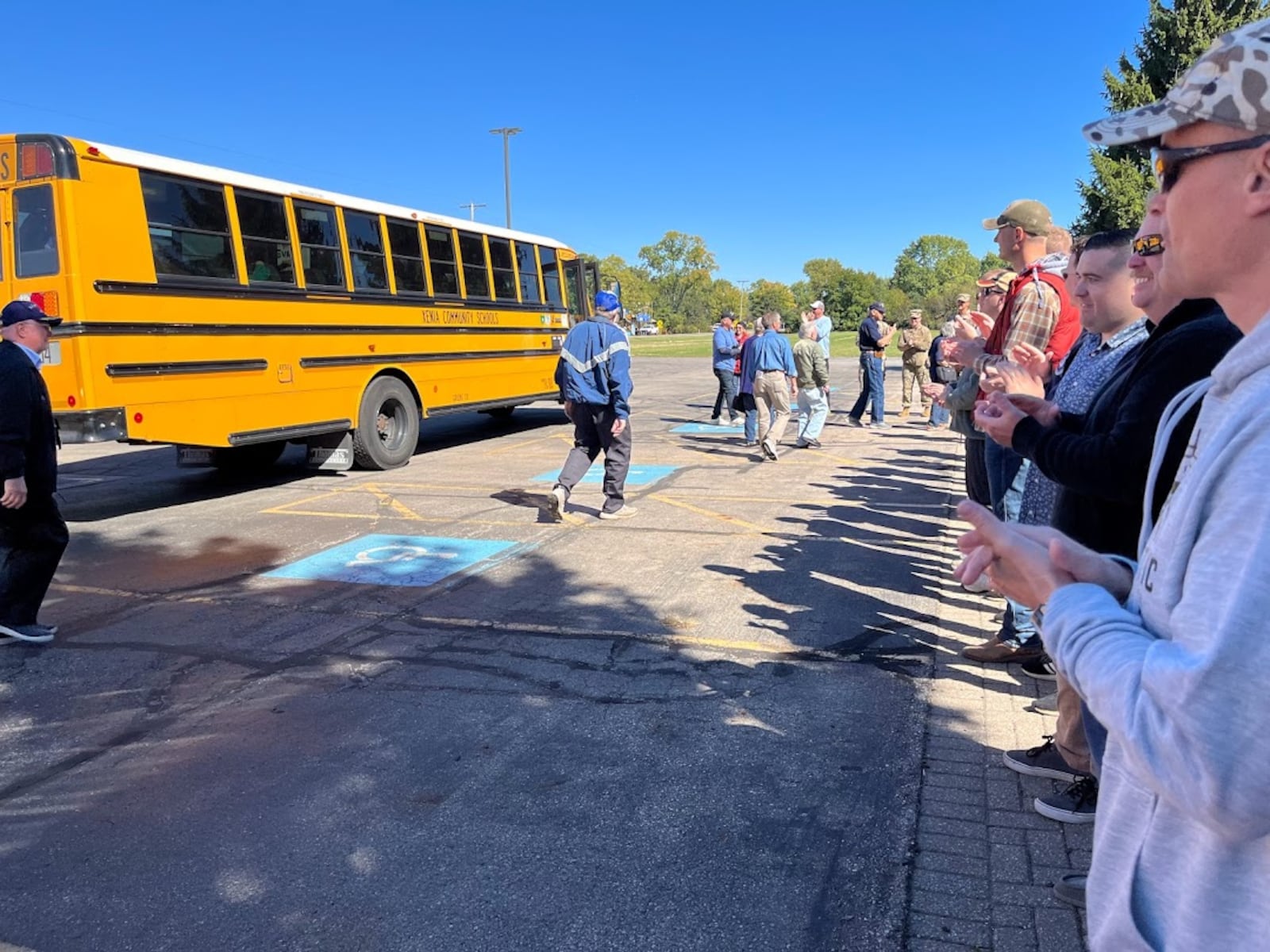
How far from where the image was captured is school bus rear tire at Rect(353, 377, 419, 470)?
1019cm

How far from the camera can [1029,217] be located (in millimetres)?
4551

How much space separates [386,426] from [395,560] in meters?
4.77

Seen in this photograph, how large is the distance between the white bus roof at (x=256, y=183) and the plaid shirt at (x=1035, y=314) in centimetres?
711

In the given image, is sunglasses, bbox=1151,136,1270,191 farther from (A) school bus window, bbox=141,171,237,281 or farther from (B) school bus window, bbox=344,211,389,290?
(B) school bus window, bbox=344,211,389,290

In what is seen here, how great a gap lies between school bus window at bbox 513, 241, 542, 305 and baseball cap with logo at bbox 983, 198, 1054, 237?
962 centimetres

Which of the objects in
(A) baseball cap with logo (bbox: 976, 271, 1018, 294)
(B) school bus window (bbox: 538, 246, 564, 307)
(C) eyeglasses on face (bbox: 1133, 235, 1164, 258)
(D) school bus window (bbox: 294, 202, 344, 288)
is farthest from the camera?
(B) school bus window (bbox: 538, 246, 564, 307)

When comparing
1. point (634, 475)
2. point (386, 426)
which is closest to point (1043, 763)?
point (634, 475)

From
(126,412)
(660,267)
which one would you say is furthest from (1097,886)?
(660,267)

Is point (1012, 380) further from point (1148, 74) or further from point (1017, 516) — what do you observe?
point (1148, 74)

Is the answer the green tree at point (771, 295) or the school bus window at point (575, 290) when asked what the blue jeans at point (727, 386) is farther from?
the green tree at point (771, 295)

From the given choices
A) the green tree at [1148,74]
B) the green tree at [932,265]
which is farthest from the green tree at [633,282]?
the green tree at [1148,74]

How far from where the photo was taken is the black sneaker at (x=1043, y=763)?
129 inches

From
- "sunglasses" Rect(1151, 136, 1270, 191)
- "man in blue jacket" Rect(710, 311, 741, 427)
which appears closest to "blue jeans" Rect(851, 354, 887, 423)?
"man in blue jacket" Rect(710, 311, 741, 427)

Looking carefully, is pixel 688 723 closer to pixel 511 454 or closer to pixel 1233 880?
pixel 1233 880
